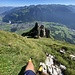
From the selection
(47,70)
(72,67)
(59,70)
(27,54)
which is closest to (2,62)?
(27,54)

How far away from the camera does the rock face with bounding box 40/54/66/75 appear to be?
3267 centimetres

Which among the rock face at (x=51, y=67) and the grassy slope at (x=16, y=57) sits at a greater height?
the grassy slope at (x=16, y=57)

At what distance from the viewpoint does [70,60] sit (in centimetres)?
3994

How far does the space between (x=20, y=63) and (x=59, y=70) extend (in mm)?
10077

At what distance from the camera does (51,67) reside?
34594 millimetres

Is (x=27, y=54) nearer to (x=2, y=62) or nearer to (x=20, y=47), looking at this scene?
(x=20, y=47)

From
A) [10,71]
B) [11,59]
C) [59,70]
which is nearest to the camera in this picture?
[10,71]

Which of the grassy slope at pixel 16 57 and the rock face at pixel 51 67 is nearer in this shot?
the grassy slope at pixel 16 57

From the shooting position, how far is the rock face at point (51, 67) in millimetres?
32666

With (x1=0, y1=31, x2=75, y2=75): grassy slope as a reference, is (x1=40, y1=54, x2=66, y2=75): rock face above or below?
below

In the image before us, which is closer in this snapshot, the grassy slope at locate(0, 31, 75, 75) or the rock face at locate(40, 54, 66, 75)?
the grassy slope at locate(0, 31, 75, 75)

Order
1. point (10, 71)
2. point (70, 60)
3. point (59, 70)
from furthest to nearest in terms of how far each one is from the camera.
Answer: point (70, 60), point (59, 70), point (10, 71)

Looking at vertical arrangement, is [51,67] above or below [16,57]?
below

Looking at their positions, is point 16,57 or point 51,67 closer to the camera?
point 16,57
